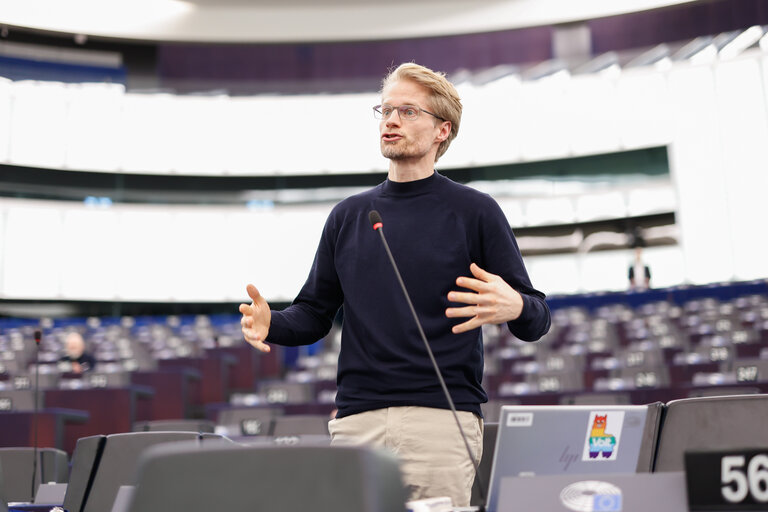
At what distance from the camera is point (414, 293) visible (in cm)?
222

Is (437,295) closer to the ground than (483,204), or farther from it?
closer to the ground

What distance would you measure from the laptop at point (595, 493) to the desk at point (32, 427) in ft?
19.5

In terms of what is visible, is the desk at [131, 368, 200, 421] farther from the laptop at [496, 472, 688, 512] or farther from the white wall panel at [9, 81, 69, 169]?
the white wall panel at [9, 81, 69, 169]

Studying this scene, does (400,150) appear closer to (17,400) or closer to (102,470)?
(102,470)

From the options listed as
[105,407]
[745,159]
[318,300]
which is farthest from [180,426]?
[745,159]

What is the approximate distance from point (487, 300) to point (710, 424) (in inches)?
24.0

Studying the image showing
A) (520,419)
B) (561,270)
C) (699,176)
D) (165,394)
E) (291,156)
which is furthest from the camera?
(291,156)

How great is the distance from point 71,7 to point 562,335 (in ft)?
39.5

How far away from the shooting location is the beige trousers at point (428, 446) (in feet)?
6.77

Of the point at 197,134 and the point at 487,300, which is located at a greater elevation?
the point at 197,134

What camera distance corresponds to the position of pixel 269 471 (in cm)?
105

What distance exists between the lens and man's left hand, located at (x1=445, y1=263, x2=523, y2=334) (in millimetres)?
1961

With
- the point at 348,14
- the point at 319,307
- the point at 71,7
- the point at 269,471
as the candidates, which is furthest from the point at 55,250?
the point at 269,471

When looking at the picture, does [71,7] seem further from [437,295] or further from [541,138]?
[437,295]
